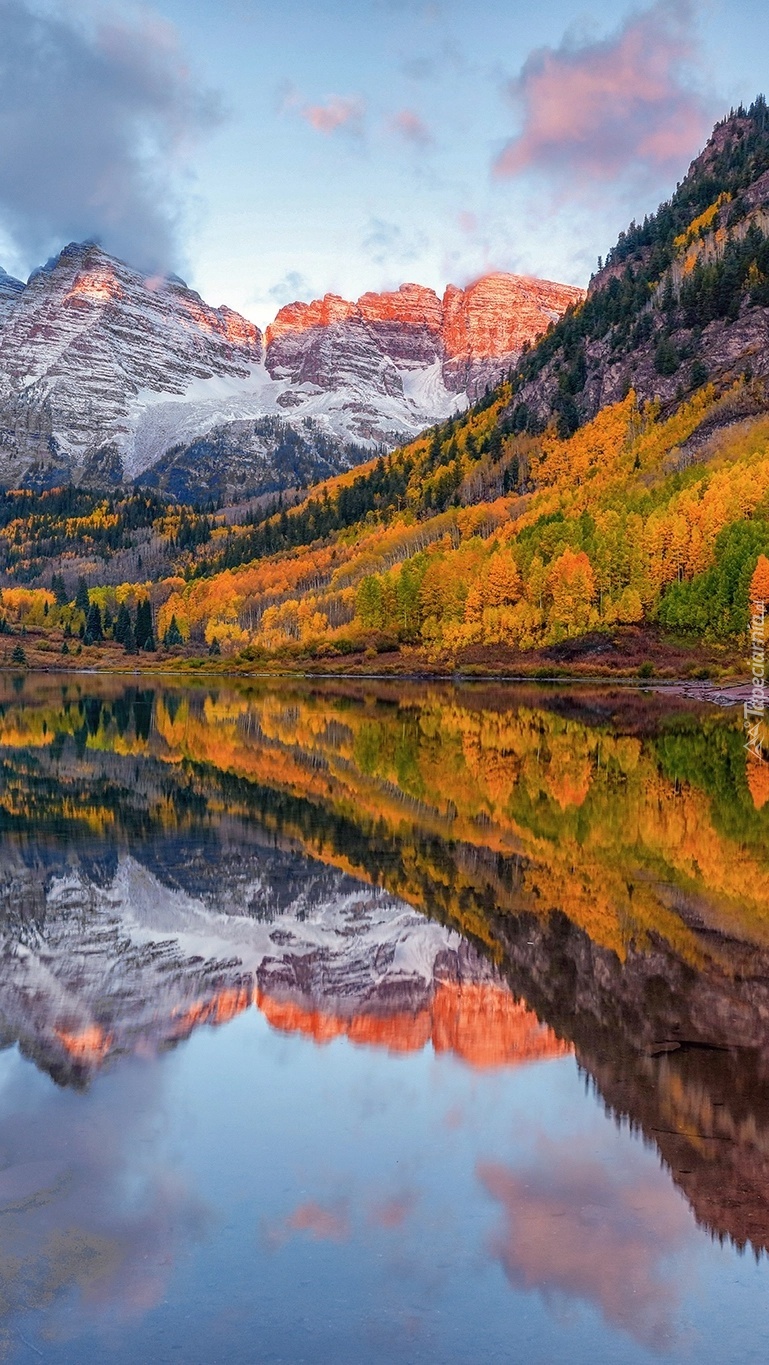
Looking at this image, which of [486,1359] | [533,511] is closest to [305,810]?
[486,1359]

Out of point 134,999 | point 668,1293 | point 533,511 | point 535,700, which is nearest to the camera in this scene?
point 668,1293

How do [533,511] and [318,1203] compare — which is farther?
[533,511]

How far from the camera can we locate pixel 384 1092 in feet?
33.8

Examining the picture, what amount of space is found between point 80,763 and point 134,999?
86.5 feet

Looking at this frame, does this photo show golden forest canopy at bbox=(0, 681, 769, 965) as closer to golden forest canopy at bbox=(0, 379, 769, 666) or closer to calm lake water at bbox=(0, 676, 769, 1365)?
calm lake water at bbox=(0, 676, 769, 1365)

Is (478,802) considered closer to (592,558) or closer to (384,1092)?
(384,1092)

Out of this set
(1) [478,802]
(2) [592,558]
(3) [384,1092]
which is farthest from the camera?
(2) [592,558]

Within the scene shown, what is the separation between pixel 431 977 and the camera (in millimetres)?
13703

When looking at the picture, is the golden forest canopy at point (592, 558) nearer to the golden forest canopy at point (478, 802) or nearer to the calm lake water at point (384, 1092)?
the golden forest canopy at point (478, 802)

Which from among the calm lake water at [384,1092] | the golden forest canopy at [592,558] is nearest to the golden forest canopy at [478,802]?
the calm lake water at [384,1092]

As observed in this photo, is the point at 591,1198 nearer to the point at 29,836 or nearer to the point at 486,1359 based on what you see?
the point at 486,1359

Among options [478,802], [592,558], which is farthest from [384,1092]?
[592,558]

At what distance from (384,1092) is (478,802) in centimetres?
1822

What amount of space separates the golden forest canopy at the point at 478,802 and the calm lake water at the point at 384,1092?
0.17m
